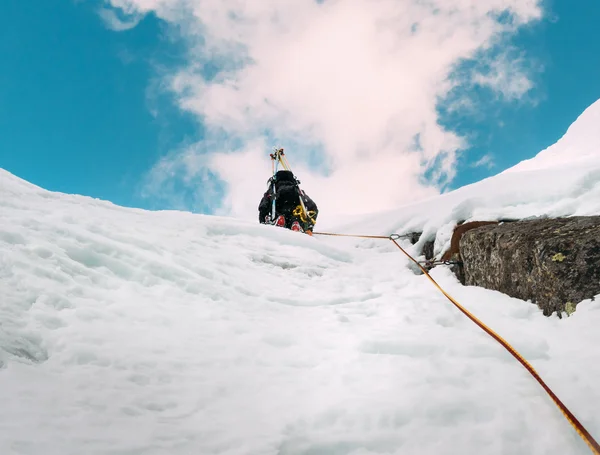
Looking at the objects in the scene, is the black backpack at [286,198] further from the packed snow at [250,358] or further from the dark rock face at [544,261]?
the dark rock face at [544,261]

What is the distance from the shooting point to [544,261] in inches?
126

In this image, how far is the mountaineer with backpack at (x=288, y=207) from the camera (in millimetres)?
10125

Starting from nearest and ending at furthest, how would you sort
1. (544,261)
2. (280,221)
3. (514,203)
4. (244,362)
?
(244,362) → (544,261) → (514,203) → (280,221)

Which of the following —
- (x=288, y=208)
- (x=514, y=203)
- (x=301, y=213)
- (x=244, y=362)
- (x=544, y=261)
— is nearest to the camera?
(x=244, y=362)

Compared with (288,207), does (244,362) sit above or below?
below

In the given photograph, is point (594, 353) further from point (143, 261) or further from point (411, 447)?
point (143, 261)

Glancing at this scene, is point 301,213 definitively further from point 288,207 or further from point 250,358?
point 250,358

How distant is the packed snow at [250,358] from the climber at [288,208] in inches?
210

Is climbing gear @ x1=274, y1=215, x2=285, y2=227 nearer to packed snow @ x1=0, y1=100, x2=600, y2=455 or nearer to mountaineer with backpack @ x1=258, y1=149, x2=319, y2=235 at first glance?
mountaineer with backpack @ x1=258, y1=149, x2=319, y2=235

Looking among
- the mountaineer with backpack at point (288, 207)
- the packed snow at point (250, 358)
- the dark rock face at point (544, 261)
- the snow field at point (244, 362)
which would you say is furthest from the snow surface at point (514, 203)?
the mountaineer with backpack at point (288, 207)

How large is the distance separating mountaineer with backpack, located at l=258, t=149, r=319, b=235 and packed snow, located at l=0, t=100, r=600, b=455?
5342 millimetres

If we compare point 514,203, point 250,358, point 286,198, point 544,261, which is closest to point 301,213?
point 286,198

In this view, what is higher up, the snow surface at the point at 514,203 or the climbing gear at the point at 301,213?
the climbing gear at the point at 301,213

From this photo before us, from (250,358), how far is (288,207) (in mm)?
7886
